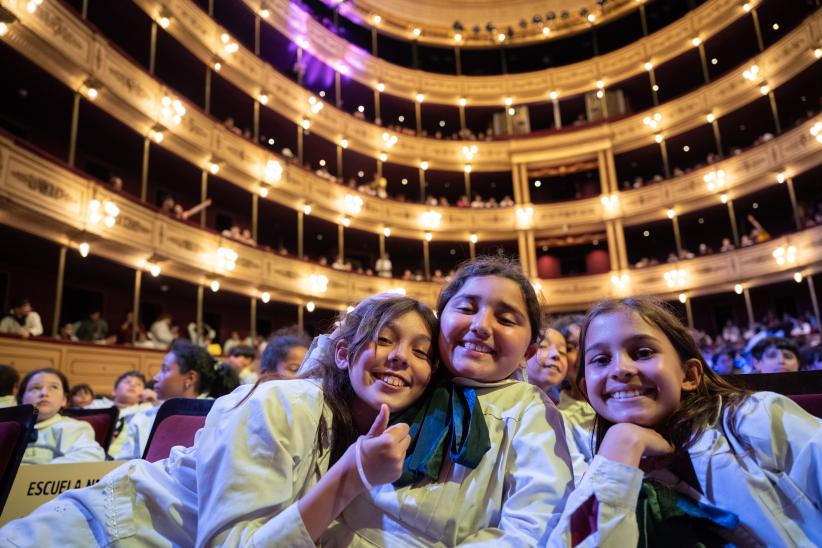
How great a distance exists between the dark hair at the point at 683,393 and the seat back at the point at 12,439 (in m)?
1.76

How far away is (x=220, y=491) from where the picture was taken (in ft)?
3.84

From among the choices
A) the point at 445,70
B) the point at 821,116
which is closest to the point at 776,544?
the point at 821,116

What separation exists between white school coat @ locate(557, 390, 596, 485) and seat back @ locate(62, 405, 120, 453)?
119 inches

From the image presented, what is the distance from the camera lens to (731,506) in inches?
47.5

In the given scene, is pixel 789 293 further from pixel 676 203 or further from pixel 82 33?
pixel 82 33

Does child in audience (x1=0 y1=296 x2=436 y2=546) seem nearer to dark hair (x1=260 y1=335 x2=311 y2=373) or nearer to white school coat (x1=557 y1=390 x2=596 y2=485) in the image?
white school coat (x1=557 y1=390 x2=596 y2=485)

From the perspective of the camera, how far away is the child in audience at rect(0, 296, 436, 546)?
116cm

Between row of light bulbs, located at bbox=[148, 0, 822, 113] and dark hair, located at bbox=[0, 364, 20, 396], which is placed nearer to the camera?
dark hair, located at bbox=[0, 364, 20, 396]

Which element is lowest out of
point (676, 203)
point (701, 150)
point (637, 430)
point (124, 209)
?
point (637, 430)

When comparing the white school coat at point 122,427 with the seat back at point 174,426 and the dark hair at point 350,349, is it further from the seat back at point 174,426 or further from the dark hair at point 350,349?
the dark hair at point 350,349

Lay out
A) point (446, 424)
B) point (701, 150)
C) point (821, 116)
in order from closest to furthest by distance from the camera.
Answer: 1. point (446, 424)
2. point (821, 116)
3. point (701, 150)

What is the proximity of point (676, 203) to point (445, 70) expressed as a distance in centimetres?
952

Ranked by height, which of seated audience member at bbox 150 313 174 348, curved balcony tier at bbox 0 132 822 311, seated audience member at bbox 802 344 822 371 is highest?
curved balcony tier at bbox 0 132 822 311

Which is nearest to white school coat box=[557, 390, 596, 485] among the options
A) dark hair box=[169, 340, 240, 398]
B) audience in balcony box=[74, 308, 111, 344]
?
dark hair box=[169, 340, 240, 398]
